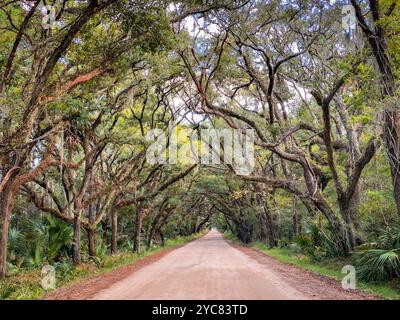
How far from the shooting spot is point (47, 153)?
12844mm

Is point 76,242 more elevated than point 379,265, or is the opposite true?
point 76,242

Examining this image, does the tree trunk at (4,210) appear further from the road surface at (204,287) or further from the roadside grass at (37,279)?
the road surface at (204,287)

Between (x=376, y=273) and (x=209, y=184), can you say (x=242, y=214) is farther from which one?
(x=376, y=273)

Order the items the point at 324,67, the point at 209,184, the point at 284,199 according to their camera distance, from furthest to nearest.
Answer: the point at 209,184 < the point at 284,199 < the point at 324,67

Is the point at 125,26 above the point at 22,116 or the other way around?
above

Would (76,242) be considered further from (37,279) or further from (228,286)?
(228,286)

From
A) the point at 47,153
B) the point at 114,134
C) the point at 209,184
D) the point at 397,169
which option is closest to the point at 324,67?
the point at 397,169

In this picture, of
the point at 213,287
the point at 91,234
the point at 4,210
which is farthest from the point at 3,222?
the point at 91,234

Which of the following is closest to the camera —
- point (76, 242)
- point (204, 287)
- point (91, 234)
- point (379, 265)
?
point (204, 287)

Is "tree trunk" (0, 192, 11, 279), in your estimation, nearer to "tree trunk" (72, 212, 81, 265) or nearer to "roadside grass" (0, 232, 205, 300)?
"roadside grass" (0, 232, 205, 300)

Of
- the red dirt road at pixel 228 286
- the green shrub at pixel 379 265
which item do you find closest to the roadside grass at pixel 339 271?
the green shrub at pixel 379 265

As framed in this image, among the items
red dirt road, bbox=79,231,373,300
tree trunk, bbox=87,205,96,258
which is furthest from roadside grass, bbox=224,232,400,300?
tree trunk, bbox=87,205,96,258

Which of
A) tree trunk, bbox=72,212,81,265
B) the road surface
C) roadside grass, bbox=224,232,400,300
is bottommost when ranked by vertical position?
roadside grass, bbox=224,232,400,300
